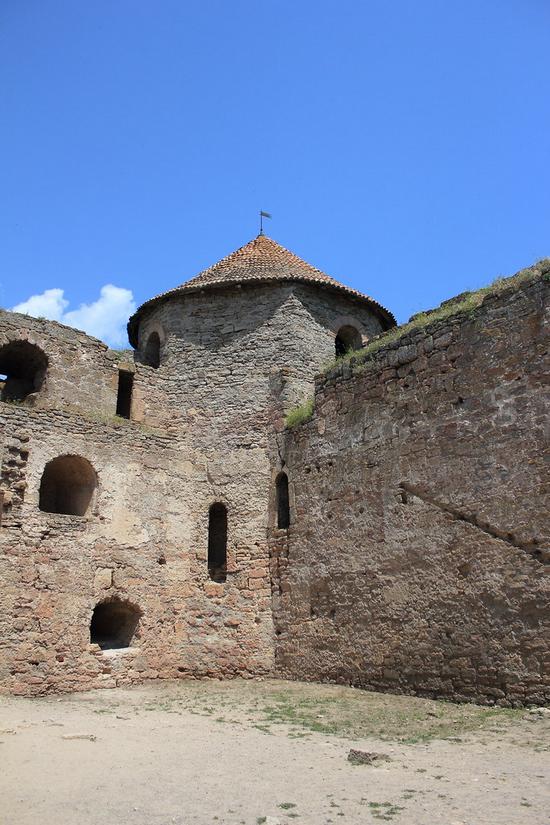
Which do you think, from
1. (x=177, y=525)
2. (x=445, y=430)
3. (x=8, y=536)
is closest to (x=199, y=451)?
(x=177, y=525)

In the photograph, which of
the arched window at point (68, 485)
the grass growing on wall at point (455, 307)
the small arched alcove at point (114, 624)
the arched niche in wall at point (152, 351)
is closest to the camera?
the grass growing on wall at point (455, 307)

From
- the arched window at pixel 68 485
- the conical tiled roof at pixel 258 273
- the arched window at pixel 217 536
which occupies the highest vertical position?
the conical tiled roof at pixel 258 273

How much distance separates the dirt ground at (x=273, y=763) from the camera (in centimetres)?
546

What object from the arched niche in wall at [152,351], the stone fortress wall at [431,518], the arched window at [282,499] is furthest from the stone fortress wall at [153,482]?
the stone fortress wall at [431,518]

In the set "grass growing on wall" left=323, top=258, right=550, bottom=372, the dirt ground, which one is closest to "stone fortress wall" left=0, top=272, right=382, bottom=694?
the dirt ground

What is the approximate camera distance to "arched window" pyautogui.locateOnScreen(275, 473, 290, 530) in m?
14.1

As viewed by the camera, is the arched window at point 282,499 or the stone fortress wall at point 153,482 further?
the arched window at point 282,499

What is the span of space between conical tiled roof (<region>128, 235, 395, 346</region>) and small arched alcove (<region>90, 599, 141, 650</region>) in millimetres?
6969

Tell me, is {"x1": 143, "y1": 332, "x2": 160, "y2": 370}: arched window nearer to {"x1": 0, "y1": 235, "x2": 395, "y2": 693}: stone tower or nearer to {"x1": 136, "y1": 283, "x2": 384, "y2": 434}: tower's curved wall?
{"x1": 0, "y1": 235, "x2": 395, "y2": 693}: stone tower

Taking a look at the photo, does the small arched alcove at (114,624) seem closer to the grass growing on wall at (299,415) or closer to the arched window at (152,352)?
the grass growing on wall at (299,415)

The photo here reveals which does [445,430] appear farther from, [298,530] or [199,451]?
[199,451]

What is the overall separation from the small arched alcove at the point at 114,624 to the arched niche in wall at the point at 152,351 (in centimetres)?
586

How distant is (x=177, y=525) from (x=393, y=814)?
920 cm

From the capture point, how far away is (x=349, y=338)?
1644 cm
